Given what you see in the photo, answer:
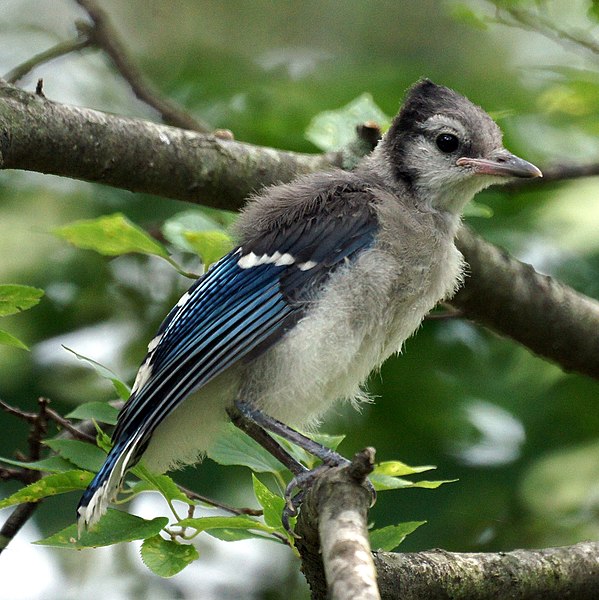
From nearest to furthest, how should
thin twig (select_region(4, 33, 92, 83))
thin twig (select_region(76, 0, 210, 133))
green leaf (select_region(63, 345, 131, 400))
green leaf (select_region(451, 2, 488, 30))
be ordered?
1. green leaf (select_region(63, 345, 131, 400))
2. green leaf (select_region(451, 2, 488, 30))
3. thin twig (select_region(4, 33, 92, 83))
4. thin twig (select_region(76, 0, 210, 133))

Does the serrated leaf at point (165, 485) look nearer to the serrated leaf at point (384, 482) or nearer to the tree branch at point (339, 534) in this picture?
the tree branch at point (339, 534)

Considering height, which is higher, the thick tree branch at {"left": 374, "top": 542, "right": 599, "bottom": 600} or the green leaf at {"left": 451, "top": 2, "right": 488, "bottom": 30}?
the green leaf at {"left": 451, "top": 2, "right": 488, "bottom": 30}

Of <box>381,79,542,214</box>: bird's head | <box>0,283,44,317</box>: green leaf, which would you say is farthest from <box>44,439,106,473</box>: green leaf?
<box>381,79,542,214</box>: bird's head

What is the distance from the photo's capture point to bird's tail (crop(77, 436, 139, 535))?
236 cm

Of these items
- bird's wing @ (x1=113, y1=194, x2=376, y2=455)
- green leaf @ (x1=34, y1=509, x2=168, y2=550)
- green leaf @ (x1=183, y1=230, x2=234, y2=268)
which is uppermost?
green leaf @ (x1=183, y1=230, x2=234, y2=268)

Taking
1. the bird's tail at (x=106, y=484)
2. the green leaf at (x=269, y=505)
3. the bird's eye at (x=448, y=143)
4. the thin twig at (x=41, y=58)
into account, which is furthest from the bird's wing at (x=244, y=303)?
the thin twig at (x=41, y=58)

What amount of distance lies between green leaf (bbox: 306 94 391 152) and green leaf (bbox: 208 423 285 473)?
112cm

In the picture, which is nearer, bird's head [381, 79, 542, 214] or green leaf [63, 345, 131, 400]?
green leaf [63, 345, 131, 400]

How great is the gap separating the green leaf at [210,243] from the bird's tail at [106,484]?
65 cm

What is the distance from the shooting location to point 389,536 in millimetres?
2395

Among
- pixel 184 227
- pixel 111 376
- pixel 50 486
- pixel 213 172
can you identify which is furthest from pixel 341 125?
pixel 50 486

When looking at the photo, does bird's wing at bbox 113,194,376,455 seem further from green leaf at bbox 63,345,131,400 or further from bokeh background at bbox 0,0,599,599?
bokeh background at bbox 0,0,599,599

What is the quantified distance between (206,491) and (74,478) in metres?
1.71

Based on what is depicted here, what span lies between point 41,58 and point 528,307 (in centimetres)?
188
